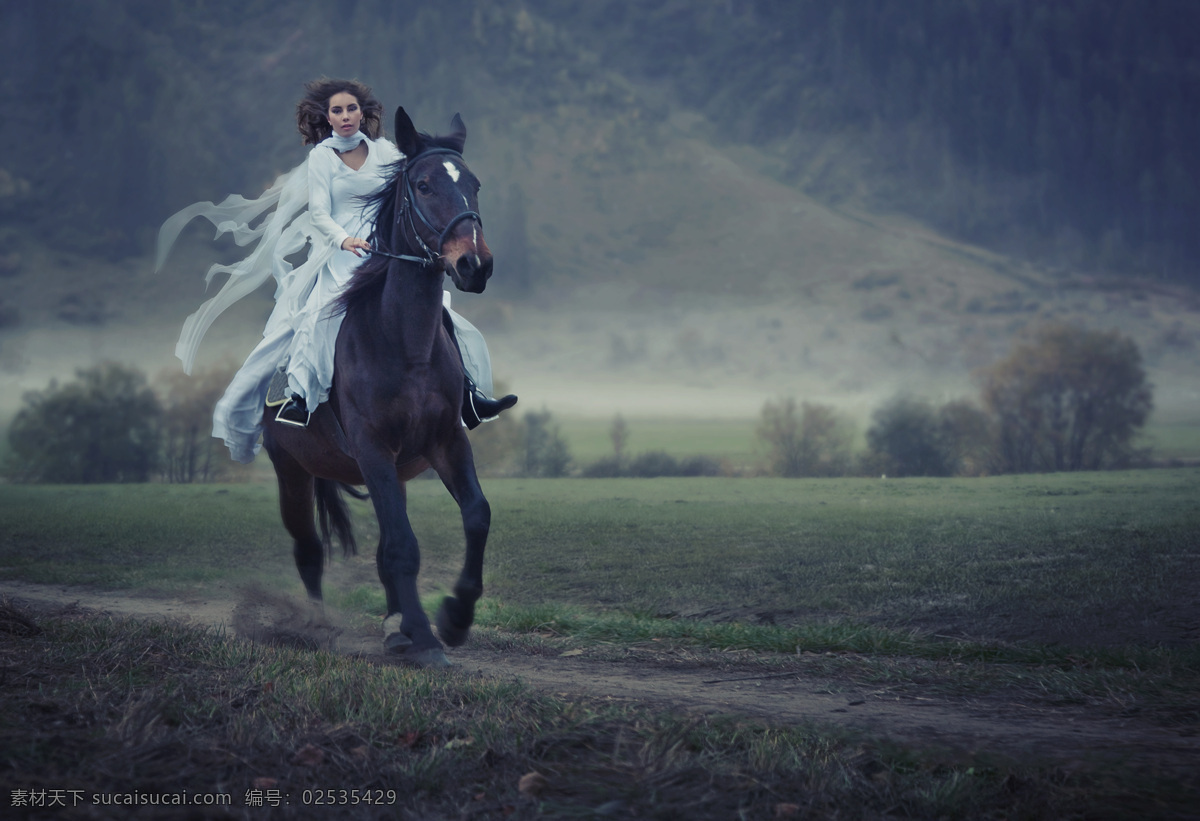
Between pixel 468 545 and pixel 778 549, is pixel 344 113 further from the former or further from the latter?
pixel 778 549

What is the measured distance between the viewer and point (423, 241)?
5309 mm

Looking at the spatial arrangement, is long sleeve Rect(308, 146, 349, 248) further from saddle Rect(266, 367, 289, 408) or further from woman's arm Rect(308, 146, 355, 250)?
saddle Rect(266, 367, 289, 408)

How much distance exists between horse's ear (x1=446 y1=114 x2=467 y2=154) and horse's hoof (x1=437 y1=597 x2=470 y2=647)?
2.77 meters

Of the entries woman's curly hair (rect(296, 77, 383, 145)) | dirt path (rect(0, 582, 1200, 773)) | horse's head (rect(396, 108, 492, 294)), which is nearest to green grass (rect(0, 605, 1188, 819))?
dirt path (rect(0, 582, 1200, 773))

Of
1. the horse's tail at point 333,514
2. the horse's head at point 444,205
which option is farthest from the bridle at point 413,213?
the horse's tail at point 333,514

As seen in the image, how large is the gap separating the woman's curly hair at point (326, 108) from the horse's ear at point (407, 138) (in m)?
1.45

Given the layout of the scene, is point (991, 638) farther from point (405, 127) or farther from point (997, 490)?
point (997, 490)

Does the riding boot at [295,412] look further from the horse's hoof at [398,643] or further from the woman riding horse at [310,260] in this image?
the horse's hoof at [398,643]

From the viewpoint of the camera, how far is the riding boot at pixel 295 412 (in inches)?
237

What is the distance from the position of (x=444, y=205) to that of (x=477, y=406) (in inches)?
62.4

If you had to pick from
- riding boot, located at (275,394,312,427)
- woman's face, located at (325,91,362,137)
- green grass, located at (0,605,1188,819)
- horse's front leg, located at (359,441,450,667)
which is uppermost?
woman's face, located at (325,91,362,137)

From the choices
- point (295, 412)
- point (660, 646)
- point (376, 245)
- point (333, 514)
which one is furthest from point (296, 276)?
point (660, 646)

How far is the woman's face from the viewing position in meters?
6.33

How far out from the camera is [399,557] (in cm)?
540
